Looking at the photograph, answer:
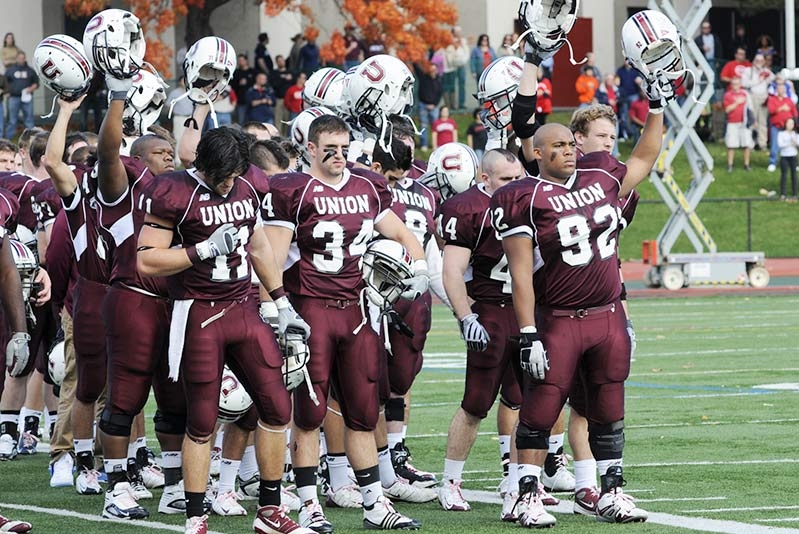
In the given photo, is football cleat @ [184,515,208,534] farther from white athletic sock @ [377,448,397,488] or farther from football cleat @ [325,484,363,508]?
white athletic sock @ [377,448,397,488]

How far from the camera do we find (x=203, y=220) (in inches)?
297

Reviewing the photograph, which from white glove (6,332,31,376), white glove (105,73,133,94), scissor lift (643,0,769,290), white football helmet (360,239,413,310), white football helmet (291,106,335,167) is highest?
white glove (105,73,133,94)

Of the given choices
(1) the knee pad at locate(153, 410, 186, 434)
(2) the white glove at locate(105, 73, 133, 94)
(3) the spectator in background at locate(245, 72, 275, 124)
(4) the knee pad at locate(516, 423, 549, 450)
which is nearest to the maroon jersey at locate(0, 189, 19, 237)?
(2) the white glove at locate(105, 73, 133, 94)

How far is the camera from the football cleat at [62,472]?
9594mm

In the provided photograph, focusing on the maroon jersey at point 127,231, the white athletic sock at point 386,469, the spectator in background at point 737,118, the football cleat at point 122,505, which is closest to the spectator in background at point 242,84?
the spectator in background at point 737,118

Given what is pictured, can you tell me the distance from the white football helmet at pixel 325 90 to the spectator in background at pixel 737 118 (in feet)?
72.7

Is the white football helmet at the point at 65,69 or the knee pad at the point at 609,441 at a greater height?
the white football helmet at the point at 65,69

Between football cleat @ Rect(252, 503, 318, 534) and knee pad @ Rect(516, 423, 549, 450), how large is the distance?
1.12m

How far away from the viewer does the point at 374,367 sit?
8.13m

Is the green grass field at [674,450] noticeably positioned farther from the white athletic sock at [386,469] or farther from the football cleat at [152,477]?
the football cleat at [152,477]

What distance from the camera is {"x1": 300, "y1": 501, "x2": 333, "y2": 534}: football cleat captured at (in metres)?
7.74

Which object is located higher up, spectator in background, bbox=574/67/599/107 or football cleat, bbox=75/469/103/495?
spectator in background, bbox=574/67/599/107

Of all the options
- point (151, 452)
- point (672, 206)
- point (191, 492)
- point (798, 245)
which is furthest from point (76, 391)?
point (798, 245)

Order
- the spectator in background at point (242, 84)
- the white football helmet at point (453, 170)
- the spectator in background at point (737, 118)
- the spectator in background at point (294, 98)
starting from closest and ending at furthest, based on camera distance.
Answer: the white football helmet at point (453, 170) < the spectator in background at point (294, 98) < the spectator in background at point (242, 84) < the spectator in background at point (737, 118)
